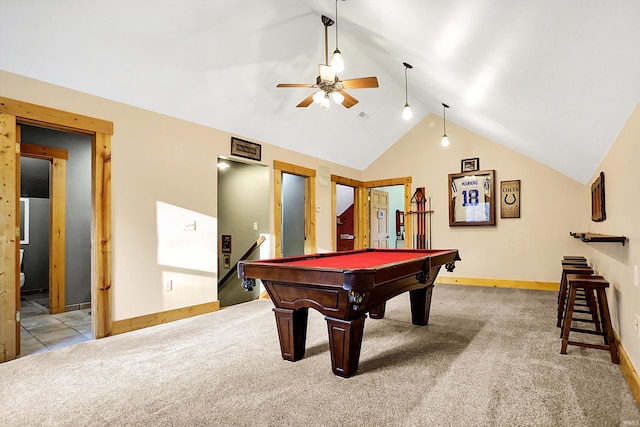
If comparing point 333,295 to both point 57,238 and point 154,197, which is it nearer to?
point 154,197

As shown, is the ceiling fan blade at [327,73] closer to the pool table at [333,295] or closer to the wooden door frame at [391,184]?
the pool table at [333,295]

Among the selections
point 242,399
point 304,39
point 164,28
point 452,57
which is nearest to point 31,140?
point 164,28

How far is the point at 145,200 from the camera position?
373 cm

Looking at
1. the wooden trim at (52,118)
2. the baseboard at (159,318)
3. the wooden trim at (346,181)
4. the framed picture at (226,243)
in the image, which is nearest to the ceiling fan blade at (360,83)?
A: the wooden trim at (52,118)

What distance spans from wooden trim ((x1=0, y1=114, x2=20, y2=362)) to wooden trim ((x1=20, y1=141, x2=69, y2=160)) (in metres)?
1.69

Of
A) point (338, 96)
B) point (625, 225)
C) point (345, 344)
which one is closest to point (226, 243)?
point (338, 96)

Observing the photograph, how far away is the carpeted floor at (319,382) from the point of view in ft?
6.30

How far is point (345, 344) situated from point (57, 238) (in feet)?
13.7

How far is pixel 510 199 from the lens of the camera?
6105mm

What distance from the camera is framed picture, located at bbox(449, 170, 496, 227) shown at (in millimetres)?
6262

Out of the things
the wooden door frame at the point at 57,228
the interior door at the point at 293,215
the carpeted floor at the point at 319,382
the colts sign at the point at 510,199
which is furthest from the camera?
the interior door at the point at 293,215

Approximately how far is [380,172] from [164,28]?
5107 mm

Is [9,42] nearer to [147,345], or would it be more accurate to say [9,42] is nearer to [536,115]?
[147,345]

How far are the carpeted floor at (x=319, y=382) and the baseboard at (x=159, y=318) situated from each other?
0.13 m
